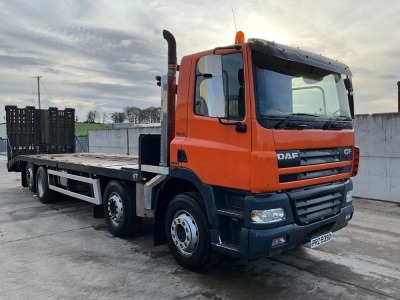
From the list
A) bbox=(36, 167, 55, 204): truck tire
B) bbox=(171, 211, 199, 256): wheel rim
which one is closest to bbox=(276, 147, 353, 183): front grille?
bbox=(171, 211, 199, 256): wheel rim

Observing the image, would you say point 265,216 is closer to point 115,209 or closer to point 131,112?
point 115,209

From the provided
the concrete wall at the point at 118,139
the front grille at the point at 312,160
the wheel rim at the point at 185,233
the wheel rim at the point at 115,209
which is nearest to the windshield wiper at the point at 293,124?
the front grille at the point at 312,160

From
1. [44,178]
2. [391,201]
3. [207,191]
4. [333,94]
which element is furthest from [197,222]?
[391,201]

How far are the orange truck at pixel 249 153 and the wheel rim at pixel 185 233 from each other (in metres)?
0.01

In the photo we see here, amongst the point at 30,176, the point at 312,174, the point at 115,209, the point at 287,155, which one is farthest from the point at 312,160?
the point at 30,176

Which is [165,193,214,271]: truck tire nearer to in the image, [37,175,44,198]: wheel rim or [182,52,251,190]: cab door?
[182,52,251,190]: cab door

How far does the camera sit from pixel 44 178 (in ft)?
29.5

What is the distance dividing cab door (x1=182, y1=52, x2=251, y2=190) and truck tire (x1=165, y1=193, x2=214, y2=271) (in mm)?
405

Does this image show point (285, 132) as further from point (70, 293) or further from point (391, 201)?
point (391, 201)

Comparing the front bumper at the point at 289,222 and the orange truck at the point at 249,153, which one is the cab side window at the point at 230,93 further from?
the front bumper at the point at 289,222

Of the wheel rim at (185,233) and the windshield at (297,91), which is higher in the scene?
the windshield at (297,91)

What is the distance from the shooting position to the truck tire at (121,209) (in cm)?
582

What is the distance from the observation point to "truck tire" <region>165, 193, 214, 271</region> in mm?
4316

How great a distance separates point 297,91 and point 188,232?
206 cm
